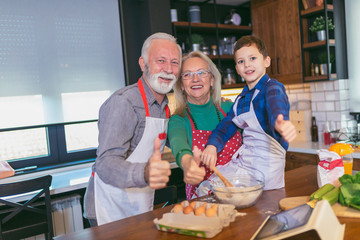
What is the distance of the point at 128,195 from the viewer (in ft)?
5.28

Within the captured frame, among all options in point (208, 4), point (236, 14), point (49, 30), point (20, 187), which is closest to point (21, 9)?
point (49, 30)

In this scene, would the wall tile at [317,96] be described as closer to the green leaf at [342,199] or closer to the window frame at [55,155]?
the window frame at [55,155]

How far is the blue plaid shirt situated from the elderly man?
1.03ft

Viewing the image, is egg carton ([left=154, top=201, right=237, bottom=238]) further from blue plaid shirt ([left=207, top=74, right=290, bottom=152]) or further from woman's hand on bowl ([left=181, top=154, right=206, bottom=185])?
blue plaid shirt ([left=207, top=74, right=290, bottom=152])

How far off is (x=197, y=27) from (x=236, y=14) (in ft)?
2.26

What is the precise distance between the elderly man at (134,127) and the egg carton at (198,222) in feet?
1.18

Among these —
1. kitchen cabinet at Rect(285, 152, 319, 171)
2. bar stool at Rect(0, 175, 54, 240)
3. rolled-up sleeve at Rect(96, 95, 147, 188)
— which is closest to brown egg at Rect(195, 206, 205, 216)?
rolled-up sleeve at Rect(96, 95, 147, 188)

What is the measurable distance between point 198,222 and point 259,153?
610 millimetres

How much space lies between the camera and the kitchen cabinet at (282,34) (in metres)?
3.49

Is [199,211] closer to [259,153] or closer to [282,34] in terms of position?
[259,153]

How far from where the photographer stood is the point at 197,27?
12.0 ft

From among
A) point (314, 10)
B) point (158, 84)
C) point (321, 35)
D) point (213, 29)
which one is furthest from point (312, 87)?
point (158, 84)

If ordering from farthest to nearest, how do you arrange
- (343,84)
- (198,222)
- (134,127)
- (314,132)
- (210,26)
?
(210,26)
(314,132)
(343,84)
(134,127)
(198,222)

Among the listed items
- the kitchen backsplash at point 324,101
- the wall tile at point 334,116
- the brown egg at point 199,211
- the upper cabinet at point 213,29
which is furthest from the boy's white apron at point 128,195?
the wall tile at point 334,116
